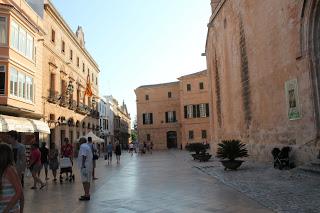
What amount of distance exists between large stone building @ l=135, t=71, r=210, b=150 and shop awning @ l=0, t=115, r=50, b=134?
3034 cm

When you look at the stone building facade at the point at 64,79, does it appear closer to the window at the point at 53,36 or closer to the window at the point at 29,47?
the window at the point at 53,36

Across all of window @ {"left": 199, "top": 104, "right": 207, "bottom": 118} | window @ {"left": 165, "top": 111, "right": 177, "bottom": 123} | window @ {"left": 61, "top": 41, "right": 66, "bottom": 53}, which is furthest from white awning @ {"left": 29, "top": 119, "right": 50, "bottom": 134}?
window @ {"left": 165, "top": 111, "right": 177, "bottom": 123}

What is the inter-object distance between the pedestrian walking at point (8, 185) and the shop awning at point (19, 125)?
15108 millimetres

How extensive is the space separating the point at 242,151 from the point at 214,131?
16567 mm

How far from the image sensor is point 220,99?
1113 inches

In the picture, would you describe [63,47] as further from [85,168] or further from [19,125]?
[85,168]

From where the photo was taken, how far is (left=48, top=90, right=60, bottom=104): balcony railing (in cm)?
2812

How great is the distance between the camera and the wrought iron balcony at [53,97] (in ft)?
92.2

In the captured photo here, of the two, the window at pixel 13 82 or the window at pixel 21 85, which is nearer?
the window at pixel 13 82

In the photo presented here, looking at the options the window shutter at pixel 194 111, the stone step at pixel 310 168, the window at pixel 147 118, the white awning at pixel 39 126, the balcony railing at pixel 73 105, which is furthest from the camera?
the window at pixel 147 118

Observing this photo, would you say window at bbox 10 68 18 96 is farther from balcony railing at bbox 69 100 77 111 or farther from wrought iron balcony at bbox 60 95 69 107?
balcony railing at bbox 69 100 77 111

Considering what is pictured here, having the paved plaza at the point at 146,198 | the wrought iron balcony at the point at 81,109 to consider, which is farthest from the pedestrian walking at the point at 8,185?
the wrought iron balcony at the point at 81,109

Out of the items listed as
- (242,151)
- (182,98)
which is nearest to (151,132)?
(182,98)

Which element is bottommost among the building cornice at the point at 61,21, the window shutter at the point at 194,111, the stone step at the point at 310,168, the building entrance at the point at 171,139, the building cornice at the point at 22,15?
the stone step at the point at 310,168
